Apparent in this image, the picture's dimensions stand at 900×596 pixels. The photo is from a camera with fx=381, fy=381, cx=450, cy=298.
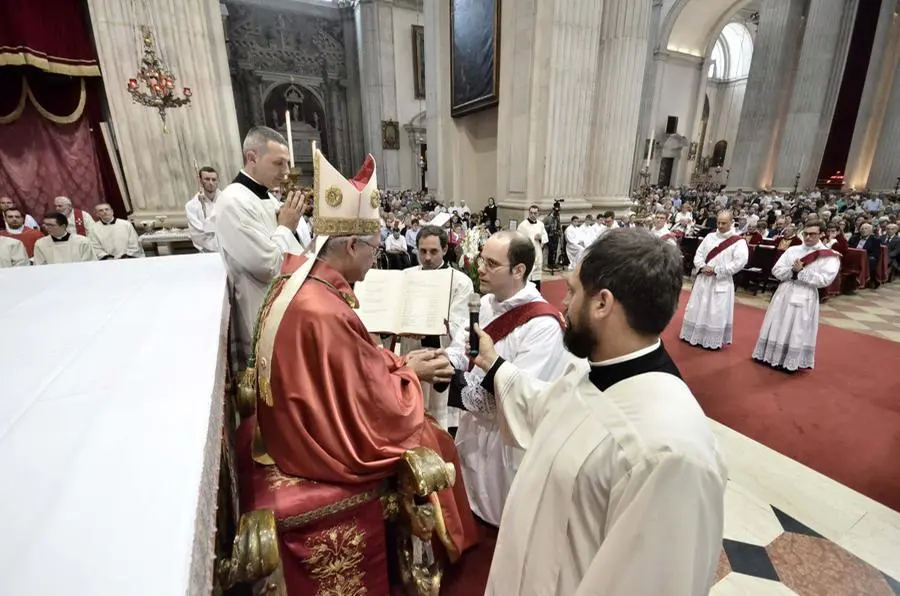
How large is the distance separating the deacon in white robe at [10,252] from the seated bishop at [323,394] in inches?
238

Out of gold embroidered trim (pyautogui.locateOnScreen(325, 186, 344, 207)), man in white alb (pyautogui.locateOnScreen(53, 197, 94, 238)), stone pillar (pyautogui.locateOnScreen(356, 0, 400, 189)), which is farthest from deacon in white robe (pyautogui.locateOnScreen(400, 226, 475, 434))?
stone pillar (pyautogui.locateOnScreen(356, 0, 400, 189))

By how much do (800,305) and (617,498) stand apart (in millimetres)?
5542

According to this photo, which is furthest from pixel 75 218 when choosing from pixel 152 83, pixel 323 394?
pixel 323 394

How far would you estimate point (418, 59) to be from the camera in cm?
1903

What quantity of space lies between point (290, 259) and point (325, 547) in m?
1.40

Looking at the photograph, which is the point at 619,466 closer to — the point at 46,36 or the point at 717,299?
the point at 717,299

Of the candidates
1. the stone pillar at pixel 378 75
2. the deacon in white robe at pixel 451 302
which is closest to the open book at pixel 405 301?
the deacon in white robe at pixel 451 302

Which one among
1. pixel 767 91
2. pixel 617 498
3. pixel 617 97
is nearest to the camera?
pixel 617 498

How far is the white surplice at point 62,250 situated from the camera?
5.09 metres

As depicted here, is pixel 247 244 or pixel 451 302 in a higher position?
pixel 247 244

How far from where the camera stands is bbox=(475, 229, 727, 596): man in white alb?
874 mm

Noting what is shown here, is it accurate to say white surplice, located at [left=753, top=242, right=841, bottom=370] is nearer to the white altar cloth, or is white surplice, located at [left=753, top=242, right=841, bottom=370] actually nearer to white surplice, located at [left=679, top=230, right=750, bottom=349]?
white surplice, located at [left=679, top=230, right=750, bottom=349]

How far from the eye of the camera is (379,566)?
167 centimetres

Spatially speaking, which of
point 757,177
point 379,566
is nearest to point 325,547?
point 379,566
